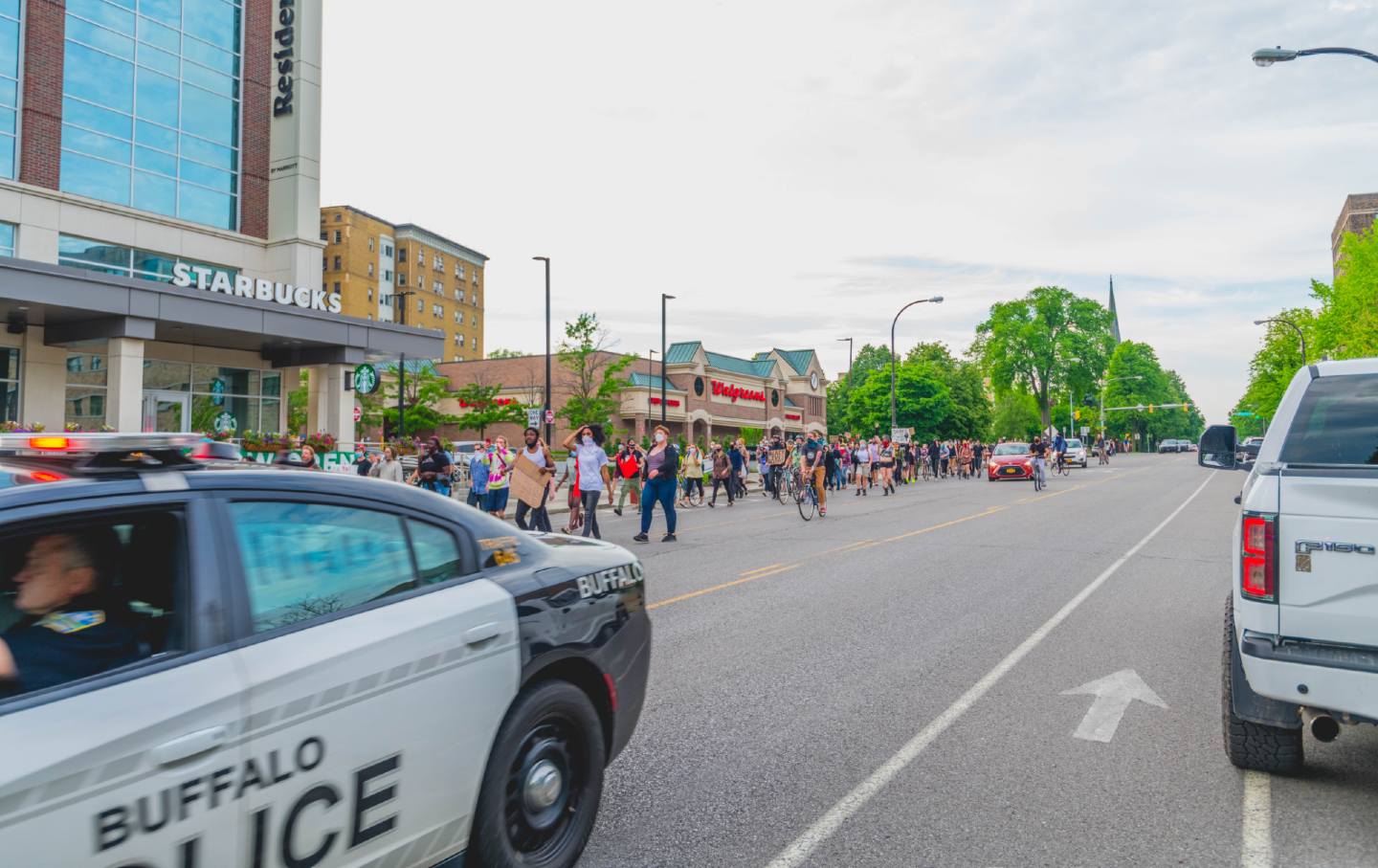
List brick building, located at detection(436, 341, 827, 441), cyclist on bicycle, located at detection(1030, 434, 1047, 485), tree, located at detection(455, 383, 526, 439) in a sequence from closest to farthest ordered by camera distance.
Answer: cyclist on bicycle, located at detection(1030, 434, 1047, 485) → tree, located at detection(455, 383, 526, 439) → brick building, located at detection(436, 341, 827, 441)

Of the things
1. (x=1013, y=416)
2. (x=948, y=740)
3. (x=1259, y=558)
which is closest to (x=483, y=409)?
(x=948, y=740)

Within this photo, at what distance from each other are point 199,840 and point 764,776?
2.74m

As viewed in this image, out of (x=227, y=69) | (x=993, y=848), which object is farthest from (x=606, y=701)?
(x=227, y=69)

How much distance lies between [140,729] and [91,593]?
54 centimetres

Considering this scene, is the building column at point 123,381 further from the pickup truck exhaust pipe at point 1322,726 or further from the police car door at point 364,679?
the pickup truck exhaust pipe at point 1322,726

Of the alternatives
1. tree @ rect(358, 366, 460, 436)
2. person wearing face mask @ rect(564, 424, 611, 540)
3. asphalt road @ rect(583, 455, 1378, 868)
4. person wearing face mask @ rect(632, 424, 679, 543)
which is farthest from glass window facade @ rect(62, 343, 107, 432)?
tree @ rect(358, 366, 460, 436)

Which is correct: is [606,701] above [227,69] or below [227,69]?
below

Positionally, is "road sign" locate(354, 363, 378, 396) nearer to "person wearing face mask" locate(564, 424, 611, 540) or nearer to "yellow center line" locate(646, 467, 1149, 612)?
"person wearing face mask" locate(564, 424, 611, 540)

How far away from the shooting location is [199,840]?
216 centimetres

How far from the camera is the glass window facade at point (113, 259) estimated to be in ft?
76.9

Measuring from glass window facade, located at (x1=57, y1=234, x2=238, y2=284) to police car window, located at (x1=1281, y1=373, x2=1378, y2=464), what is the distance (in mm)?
25978

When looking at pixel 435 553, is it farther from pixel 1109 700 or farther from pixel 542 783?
pixel 1109 700

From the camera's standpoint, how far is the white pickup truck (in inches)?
142

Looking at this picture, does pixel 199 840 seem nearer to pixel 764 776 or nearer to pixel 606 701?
pixel 606 701
